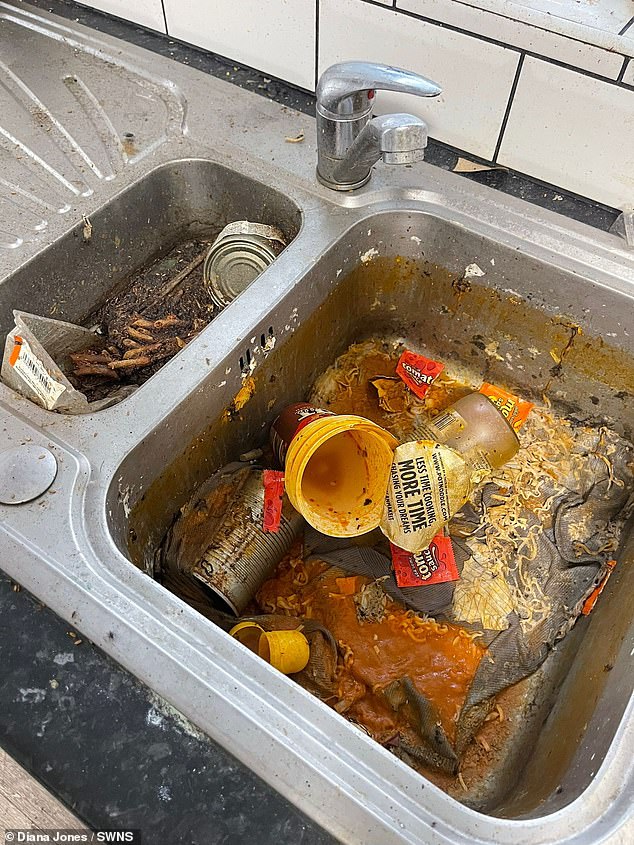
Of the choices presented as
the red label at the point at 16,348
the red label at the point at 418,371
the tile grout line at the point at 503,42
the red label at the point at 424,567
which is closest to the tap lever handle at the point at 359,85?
the tile grout line at the point at 503,42

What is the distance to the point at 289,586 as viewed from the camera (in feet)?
3.75

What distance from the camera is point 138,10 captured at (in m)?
1.43

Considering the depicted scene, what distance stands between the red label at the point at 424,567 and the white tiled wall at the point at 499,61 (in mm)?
676

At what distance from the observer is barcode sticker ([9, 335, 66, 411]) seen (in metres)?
0.91

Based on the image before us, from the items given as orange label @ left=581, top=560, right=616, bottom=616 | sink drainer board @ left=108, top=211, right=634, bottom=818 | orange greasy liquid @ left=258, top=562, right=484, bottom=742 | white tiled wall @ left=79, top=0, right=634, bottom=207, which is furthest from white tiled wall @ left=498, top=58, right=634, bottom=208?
orange greasy liquid @ left=258, top=562, right=484, bottom=742

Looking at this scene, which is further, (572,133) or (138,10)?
(138,10)

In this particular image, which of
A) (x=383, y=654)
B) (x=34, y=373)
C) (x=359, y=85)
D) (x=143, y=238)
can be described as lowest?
(x=383, y=654)

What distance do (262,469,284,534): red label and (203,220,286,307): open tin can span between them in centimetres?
35

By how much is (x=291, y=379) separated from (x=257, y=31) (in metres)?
0.70

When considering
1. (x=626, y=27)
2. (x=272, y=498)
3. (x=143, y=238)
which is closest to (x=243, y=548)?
(x=272, y=498)

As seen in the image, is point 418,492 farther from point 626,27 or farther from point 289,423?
point 626,27

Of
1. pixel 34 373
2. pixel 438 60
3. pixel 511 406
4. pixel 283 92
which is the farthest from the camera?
pixel 283 92

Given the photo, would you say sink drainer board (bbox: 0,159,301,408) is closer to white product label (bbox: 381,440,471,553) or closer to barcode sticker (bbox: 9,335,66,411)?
barcode sticker (bbox: 9,335,66,411)

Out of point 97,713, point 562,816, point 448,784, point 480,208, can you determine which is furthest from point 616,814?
point 480,208
